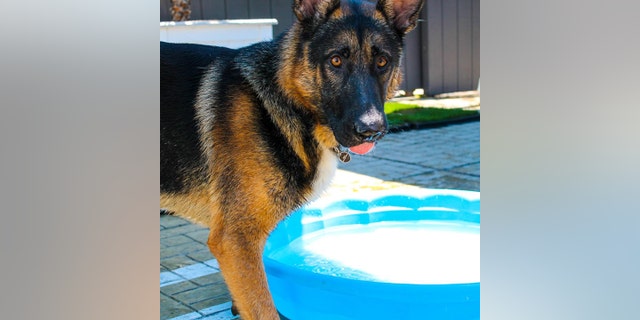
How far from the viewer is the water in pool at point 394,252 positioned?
128 inches

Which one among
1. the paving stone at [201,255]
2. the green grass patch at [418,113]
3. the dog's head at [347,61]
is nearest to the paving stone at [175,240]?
the paving stone at [201,255]

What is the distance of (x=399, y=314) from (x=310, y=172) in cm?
61

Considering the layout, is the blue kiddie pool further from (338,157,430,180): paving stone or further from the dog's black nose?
(338,157,430,180): paving stone

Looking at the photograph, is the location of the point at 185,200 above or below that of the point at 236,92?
below

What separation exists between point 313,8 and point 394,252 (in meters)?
1.62

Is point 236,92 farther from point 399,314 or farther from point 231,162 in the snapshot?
point 399,314

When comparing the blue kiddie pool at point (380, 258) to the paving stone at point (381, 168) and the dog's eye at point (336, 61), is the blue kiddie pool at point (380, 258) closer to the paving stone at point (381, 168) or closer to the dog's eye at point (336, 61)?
the dog's eye at point (336, 61)

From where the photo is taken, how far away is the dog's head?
7.07ft

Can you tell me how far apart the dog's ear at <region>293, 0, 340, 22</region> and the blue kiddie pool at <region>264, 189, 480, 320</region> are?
0.93 meters

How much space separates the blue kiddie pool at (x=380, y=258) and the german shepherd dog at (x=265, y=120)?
0.35m

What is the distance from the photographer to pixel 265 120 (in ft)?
7.82

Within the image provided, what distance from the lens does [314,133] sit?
2414 millimetres
